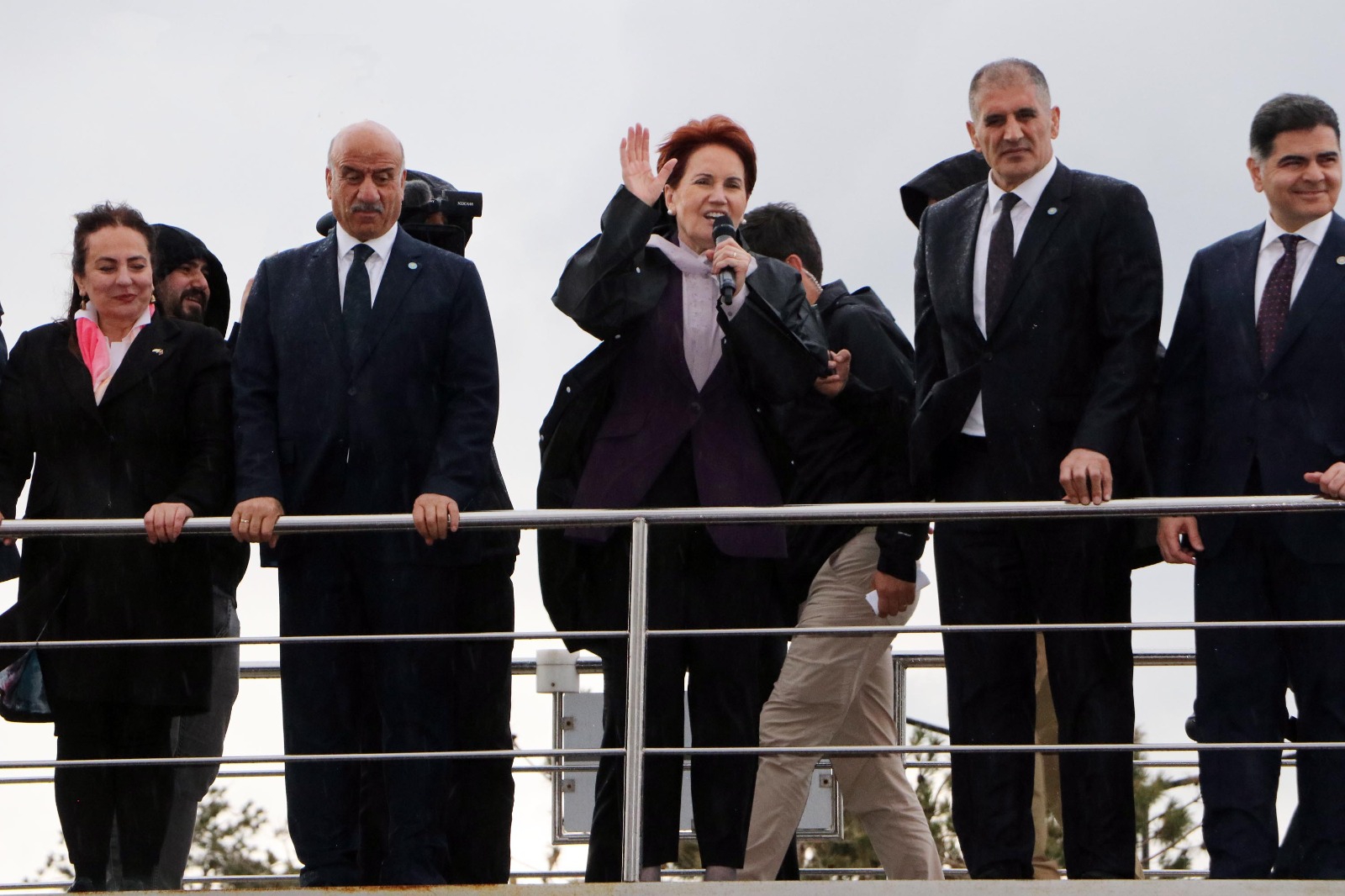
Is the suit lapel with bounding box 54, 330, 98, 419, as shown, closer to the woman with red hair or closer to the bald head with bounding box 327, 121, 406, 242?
the bald head with bounding box 327, 121, 406, 242

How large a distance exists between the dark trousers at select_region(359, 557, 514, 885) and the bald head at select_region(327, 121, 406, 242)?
0.89 meters

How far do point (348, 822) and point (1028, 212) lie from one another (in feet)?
7.05

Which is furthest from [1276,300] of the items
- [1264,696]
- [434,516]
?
[434,516]

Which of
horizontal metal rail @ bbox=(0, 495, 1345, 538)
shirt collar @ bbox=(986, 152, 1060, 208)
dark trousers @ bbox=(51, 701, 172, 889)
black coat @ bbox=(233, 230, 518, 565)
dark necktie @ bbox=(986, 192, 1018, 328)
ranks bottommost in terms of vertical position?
dark trousers @ bbox=(51, 701, 172, 889)

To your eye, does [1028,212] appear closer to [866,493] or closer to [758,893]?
[866,493]

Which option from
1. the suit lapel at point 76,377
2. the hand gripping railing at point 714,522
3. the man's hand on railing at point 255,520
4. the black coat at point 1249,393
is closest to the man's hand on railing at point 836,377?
→ the hand gripping railing at point 714,522

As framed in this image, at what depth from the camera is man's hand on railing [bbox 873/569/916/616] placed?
4.74 m

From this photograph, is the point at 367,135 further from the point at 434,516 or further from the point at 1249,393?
the point at 1249,393

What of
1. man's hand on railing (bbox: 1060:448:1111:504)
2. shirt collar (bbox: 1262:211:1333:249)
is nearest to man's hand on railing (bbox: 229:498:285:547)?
man's hand on railing (bbox: 1060:448:1111:504)

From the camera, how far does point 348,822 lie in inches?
175

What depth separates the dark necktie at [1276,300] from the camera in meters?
4.48

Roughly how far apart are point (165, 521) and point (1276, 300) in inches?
105

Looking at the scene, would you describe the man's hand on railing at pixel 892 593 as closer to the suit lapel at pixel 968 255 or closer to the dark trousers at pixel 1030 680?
the dark trousers at pixel 1030 680

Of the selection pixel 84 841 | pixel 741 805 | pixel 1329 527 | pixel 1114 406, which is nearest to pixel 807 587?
pixel 741 805
